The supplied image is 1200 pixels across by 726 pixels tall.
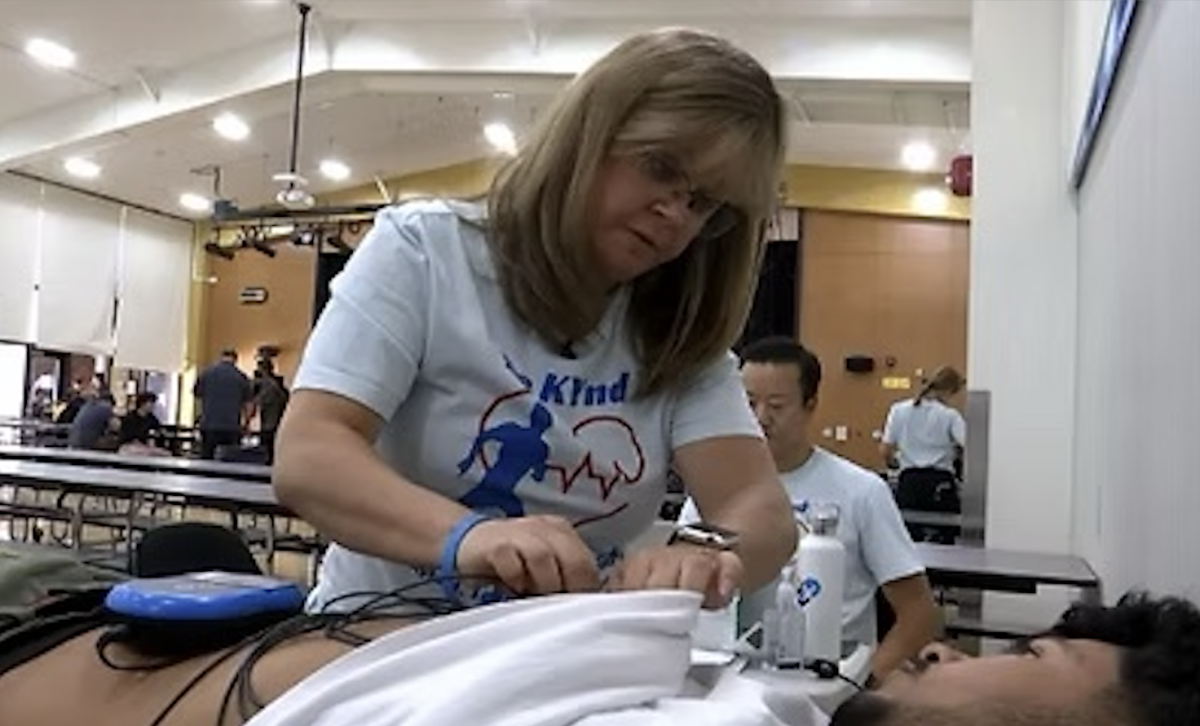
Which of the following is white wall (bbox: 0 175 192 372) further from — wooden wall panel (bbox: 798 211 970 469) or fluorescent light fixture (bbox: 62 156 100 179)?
wooden wall panel (bbox: 798 211 970 469)

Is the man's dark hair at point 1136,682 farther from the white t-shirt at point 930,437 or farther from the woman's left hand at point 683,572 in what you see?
the white t-shirt at point 930,437

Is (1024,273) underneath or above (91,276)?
underneath

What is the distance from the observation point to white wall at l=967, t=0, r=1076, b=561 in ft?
18.2

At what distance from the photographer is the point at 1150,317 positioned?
250 cm


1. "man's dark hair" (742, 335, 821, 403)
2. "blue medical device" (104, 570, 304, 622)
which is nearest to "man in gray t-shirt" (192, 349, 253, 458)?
"man's dark hair" (742, 335, 821, 403)

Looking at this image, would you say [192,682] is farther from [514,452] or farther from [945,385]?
[945,385]

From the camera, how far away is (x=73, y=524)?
5.75 metres

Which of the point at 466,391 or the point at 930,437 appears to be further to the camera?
the point at 930,437

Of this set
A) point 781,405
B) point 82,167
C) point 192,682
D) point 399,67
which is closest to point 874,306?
point 399,67

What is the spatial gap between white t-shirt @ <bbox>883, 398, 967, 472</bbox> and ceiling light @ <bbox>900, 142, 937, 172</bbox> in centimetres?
438

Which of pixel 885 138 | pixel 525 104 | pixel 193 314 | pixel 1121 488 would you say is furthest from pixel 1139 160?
pixel 193 314

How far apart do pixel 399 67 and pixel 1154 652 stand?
343 inches

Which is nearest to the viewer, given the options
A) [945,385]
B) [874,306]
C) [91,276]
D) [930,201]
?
[945,385]

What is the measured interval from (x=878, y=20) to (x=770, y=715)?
7.66m
